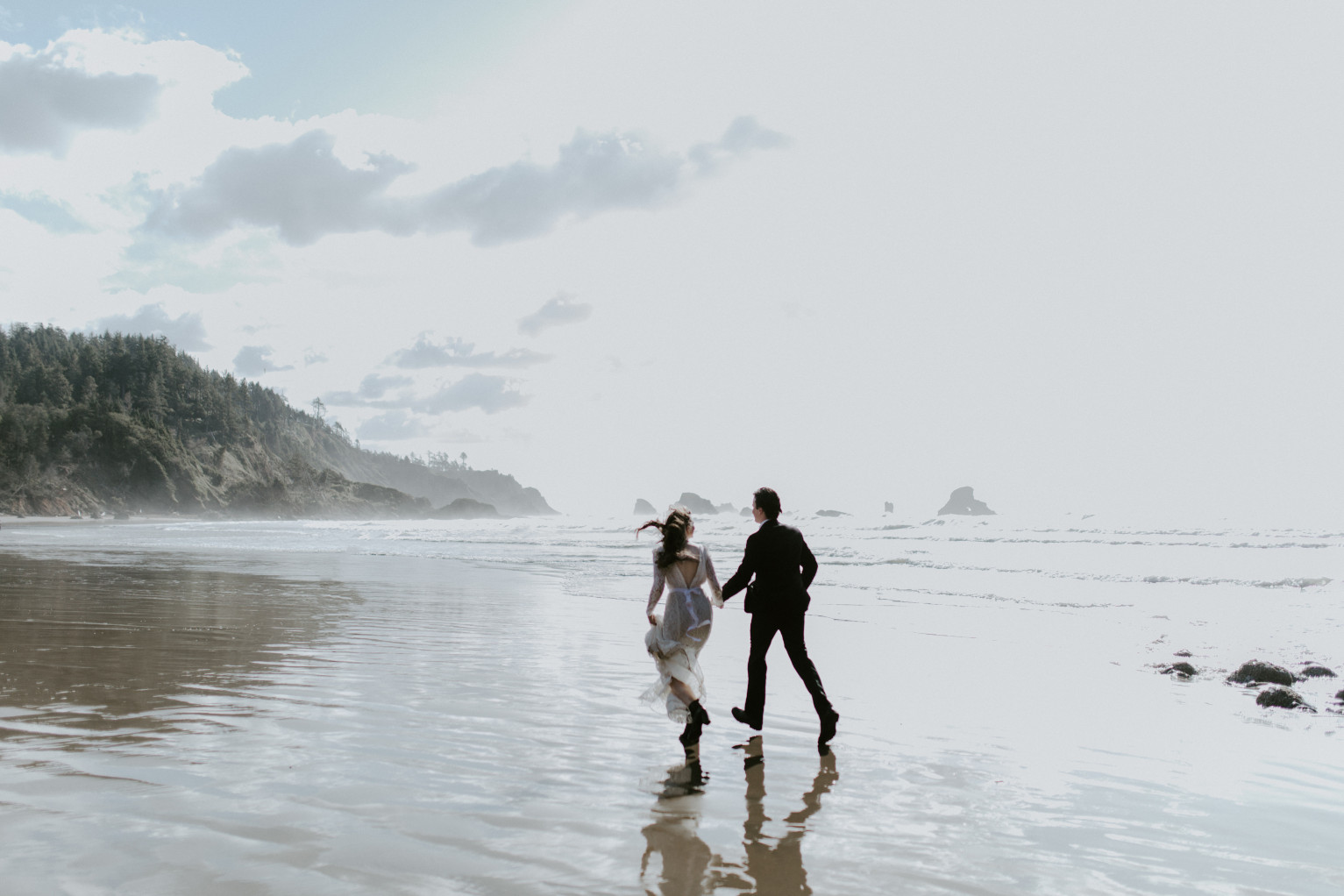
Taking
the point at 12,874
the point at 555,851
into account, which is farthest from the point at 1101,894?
the point at 12,874

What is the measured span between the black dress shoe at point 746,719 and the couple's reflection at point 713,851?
1039mm

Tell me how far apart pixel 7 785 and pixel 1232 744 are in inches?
354

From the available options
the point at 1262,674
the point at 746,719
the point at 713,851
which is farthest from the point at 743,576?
the point at 1262,674

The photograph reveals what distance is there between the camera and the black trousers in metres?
6.48

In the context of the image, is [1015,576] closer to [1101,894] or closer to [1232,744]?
[1232,744]

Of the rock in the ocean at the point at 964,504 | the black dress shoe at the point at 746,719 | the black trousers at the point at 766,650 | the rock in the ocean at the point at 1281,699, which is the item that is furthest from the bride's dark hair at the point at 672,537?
the rock in the ocean at the point at 964,504

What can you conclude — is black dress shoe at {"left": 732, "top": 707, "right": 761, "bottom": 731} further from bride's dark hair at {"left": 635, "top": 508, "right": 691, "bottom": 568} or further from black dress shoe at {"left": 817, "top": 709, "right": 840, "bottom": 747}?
bride's dark hair at {"left": 635, "top": 508, "right": 691, "bottom": 568}

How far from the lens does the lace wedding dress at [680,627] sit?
20.5 feet

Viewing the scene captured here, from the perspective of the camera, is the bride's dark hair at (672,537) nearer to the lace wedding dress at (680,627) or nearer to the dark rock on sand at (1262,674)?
the lace wedding dress at (680,627)

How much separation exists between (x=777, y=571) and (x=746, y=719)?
4.03 ft

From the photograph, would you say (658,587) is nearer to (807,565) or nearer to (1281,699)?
(807,565)

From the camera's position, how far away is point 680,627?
632 cm

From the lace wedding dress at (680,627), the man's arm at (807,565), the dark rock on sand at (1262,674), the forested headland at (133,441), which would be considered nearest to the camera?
the lace wedding dress at (680,627)

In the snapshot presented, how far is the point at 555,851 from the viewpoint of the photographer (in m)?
3.89
